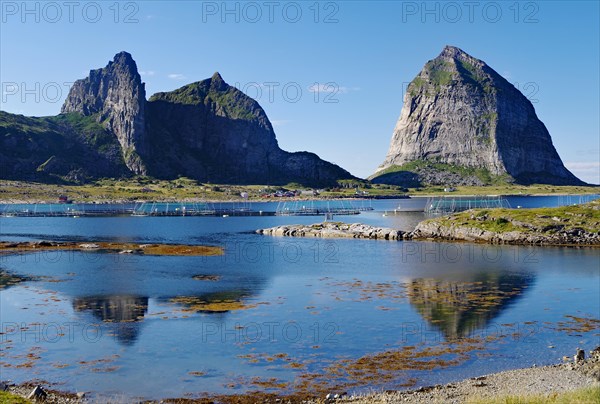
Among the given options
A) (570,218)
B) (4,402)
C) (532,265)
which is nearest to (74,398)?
(4,402)

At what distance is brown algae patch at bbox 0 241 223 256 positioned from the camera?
108 m

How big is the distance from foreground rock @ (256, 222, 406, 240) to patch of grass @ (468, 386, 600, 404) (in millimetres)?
101856

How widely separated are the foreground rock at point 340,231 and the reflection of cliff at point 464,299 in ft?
177

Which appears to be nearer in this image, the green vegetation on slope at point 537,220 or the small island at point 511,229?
the small island at point 511,229

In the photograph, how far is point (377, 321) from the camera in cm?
5128

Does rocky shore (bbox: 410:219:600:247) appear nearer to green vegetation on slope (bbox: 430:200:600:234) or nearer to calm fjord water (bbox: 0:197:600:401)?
green vegetation on slope (bbox: 430:200:600:234)

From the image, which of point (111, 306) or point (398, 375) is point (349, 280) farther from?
point (398, 375)

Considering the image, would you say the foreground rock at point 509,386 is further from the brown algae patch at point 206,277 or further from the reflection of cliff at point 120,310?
the brown algae patch at point 206,277

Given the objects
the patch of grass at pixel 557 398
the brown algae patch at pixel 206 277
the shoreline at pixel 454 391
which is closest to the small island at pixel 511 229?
the brown algae patch at pixel 206 277

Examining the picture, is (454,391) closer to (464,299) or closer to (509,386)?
(509,386)

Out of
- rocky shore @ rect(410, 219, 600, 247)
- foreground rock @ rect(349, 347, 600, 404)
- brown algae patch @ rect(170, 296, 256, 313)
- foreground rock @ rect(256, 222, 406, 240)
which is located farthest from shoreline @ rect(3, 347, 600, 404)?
foreground rock @ rect(256, 222, 406, 240)

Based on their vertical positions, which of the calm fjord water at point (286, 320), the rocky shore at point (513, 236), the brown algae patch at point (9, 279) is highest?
the rocky shore at point (513, 236)

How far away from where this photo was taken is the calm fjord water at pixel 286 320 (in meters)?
37.1

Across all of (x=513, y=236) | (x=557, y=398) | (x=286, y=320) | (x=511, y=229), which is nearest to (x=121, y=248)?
(x=286, y=320)
